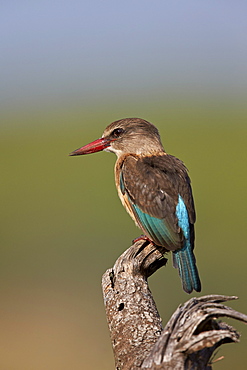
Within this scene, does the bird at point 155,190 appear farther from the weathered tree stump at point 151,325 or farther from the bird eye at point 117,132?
the weathered tree stump at point 151,325

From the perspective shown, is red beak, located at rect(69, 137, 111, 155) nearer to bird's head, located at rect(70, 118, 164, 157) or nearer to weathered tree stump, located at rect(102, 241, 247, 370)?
bird's head, located at rect(70, 118, 164, 157)

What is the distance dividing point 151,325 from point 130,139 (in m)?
2.56

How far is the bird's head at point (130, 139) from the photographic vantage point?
17.1 ft

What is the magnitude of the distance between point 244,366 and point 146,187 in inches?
124

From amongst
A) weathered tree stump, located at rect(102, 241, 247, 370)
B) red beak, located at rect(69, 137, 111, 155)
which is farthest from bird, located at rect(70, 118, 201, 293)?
weathered tree stump, located at rect(102, 241, 247, 370)

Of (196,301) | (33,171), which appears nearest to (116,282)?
(196,301)

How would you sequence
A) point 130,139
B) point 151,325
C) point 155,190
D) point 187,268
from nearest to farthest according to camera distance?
point 151,325
point 187,268
point 155,190
point 130,139

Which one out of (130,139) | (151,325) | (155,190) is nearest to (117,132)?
(130,139)

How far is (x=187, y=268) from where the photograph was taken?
4.14 metres

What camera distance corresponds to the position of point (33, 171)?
1922cm

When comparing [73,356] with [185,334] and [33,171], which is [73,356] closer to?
[185,334]

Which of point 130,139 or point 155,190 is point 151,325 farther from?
point 130,139

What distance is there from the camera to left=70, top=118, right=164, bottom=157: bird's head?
5.21 metres

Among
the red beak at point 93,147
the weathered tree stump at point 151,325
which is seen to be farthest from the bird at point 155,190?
the weathered tree stump at point 151,325
